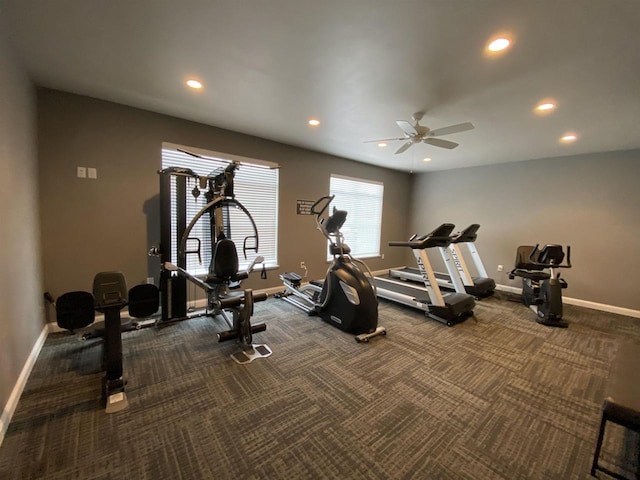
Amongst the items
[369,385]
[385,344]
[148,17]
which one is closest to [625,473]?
[369,385]

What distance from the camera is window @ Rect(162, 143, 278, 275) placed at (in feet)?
11.4

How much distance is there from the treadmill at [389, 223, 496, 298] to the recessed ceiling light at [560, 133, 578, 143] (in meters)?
1.56

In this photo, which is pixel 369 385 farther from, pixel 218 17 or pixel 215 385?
pixel 218 17

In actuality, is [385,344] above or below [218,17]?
→ below

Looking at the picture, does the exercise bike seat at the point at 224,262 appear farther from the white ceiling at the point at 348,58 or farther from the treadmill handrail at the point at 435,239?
the treadmill handrail at the point at 435,239

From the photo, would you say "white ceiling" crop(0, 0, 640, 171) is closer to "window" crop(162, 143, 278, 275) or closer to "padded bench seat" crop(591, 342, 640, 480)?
"window" crop(162, 143, 278, 275)

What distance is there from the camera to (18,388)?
1.85 m

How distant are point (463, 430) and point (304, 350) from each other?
1450 millimetres

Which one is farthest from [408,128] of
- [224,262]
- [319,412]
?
[319,412]

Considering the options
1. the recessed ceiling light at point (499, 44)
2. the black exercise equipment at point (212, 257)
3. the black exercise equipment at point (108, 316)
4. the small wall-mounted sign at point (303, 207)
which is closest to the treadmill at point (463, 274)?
the small wall-mounted sign at point (303, 207)

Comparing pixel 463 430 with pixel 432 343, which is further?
pixel 432 343

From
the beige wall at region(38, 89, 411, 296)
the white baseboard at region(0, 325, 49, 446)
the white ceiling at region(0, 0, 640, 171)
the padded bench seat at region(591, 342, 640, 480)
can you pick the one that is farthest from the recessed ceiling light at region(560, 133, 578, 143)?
the white baseboard at region(0, 325, 49, 446)

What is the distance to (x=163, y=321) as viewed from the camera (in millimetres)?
3133

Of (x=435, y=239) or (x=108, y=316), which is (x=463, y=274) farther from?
(x=108, y=316)
